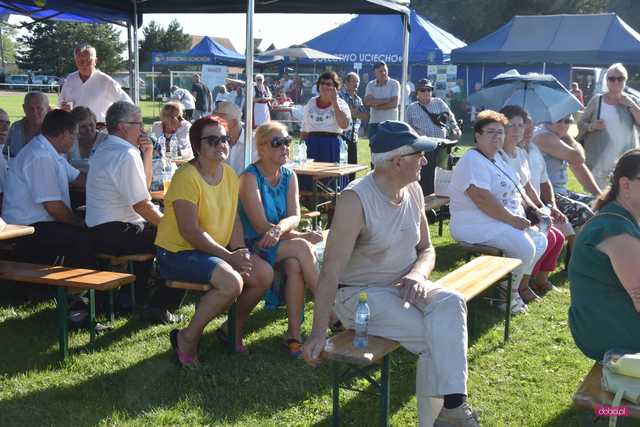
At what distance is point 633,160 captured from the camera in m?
3.00

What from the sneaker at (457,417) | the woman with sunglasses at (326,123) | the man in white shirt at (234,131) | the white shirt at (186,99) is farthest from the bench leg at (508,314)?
the white shirt at (186,99)

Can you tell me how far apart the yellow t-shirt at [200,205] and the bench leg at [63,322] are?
2.02ft

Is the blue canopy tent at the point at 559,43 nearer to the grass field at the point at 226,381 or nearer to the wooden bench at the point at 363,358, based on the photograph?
the grass field at the point at 226,381

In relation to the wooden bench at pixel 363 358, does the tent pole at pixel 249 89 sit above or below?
above

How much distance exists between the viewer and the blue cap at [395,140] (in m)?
3.09

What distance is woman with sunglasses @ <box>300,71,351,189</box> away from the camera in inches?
329

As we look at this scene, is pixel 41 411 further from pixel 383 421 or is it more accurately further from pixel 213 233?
pixel 383 421

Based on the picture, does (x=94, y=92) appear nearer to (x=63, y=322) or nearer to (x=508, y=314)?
(x=63, y=322)

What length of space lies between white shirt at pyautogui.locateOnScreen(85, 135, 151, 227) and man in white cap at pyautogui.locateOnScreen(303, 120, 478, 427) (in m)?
1.80

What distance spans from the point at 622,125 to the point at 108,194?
216 inches

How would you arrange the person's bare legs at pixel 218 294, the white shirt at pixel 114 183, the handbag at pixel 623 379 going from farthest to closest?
1. the white shirt at pixel 114 183
2. the person's bare legs at pixel 218 294
3. the handbag at pixel 623 379

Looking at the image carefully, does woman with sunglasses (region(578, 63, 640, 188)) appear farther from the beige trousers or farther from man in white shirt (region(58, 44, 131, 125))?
the beige trousers

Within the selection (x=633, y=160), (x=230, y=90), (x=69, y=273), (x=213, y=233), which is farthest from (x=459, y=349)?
(x=230, y=90)

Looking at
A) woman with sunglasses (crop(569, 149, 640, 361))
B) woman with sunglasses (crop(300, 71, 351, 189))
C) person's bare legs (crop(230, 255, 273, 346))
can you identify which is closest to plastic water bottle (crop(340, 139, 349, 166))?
woman with sunglasses (crop(300, 71, 351, 189))
